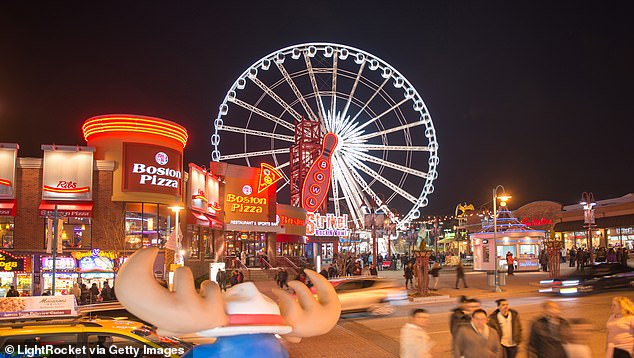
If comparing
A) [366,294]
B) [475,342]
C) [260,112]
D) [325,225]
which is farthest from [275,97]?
[475,342]

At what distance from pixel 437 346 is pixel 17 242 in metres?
24.3

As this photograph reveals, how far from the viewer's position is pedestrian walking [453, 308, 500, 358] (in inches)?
273

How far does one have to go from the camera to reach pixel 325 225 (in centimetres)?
5916

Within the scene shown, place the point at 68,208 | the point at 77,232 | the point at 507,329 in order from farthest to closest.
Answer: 1. the point at 77,232
2. the point at 68,208
3. the point at 507,329

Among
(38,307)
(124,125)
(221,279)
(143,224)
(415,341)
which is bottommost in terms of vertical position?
(221,279)

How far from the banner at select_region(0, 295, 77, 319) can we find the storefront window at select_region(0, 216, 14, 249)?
955 inches

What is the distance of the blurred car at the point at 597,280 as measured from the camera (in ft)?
81.6

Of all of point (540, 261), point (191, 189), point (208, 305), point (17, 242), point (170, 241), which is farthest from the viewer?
point (540, 261)

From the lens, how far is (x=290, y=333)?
15.0ft

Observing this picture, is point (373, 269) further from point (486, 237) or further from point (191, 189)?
point (191, 189)

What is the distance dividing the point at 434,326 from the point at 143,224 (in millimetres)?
21105

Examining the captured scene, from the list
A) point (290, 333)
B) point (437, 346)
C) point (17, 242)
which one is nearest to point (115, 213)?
point (17, 242)

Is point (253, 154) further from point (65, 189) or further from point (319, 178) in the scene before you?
point (65, 189)

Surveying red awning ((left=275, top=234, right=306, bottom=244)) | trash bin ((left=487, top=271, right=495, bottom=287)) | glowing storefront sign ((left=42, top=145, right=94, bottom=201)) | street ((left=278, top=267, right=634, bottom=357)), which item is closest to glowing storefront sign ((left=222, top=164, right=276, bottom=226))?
red awning ((left=275, top=234, right=306, bottom=244))
